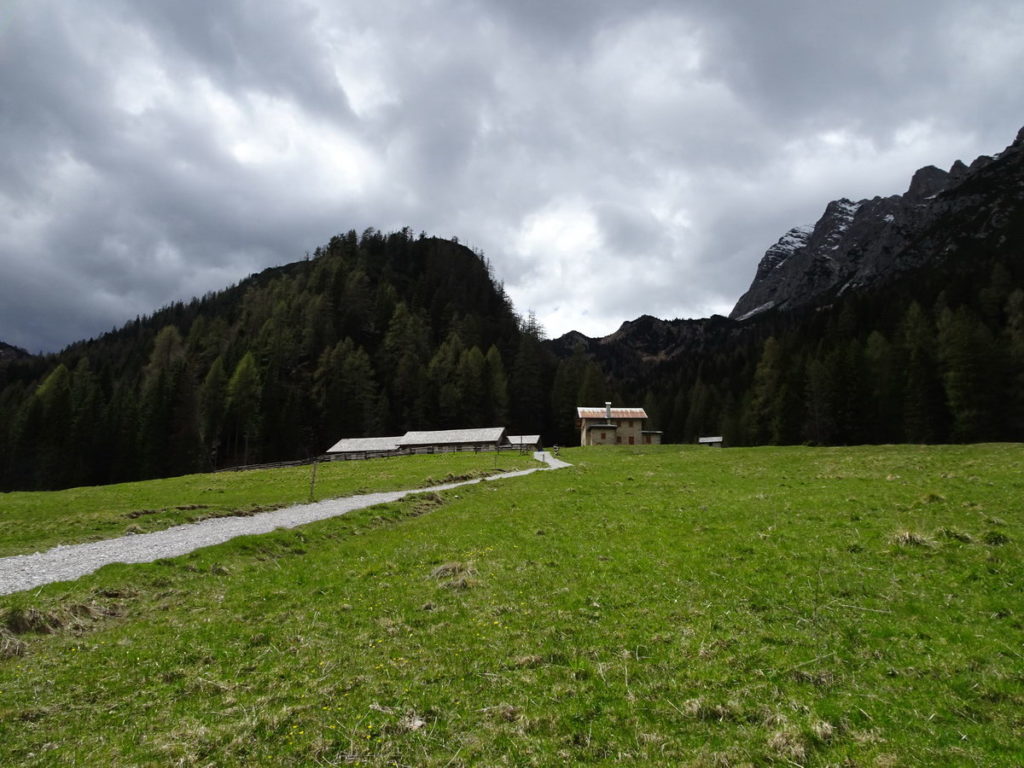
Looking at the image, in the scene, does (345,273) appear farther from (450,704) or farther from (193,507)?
(450,704)

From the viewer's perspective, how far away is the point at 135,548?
23078mm

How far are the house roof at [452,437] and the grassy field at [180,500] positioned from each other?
27.5 meters

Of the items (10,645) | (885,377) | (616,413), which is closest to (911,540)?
(10,645)

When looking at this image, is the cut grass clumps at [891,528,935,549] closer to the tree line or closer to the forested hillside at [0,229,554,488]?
the tree line

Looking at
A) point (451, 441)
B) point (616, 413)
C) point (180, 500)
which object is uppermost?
point (616, 413)

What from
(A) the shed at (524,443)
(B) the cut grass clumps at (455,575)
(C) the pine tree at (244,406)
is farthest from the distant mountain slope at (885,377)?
(B) the cut grass clumps at (455,575)

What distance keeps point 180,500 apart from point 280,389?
318 feet

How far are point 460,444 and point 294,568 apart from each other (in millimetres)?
82782

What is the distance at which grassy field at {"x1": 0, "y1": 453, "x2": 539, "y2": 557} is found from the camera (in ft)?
90.3

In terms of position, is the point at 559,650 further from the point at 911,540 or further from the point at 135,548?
the point at 135,548

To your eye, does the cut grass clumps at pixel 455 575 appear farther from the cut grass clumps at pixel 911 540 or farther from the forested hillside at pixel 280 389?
the forested hillside at pixel 280 389

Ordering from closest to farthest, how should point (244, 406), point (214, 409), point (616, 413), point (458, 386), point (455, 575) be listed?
point (455, 575)
point (616, 413)
point (244, 406)
point (214, 409)
point (458, 386)

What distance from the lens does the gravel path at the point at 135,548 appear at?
18.2m

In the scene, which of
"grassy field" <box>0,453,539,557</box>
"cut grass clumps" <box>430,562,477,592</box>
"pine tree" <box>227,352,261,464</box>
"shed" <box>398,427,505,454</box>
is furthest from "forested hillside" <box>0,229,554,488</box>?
"cut grass clumps" <box>430,562,477,592</box>
